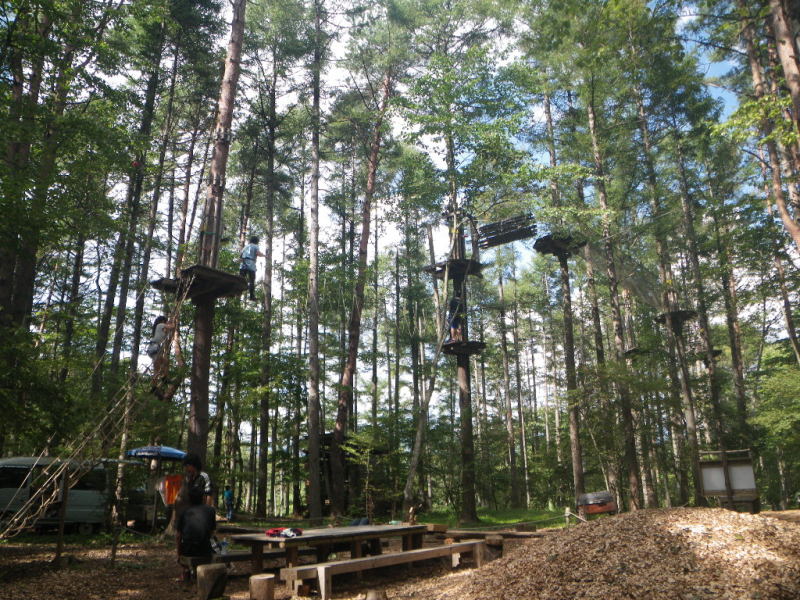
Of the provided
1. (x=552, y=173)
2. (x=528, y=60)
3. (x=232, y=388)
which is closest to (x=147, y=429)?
(x=232, y=388)

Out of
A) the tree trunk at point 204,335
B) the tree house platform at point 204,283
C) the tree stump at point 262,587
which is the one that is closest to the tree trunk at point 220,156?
the tree trunk at point 204,335

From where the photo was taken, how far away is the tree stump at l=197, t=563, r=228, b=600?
423cm

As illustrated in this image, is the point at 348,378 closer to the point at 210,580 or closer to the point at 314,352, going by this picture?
the point at 314,352

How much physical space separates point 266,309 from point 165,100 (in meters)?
9.46

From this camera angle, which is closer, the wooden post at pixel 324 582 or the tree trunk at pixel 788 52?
the wooden post at pixel 324 582

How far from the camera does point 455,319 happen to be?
57.3 feet

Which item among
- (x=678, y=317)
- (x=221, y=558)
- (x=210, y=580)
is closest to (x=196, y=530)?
(x=221, y=558)

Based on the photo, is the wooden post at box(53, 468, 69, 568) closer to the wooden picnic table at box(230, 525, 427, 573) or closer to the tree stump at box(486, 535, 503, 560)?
the wooden picnic table at box(230, 525, 427, 573)

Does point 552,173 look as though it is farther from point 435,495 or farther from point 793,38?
point 435,495

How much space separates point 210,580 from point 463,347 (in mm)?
13231

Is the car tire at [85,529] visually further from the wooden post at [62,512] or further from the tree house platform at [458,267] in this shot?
the tree house platform at [458,267]

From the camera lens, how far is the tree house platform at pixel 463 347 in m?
16.9

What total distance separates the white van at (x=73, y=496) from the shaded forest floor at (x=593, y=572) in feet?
11.3

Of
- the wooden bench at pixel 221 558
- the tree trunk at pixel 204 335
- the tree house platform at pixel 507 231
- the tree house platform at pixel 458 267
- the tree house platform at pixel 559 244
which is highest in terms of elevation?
the tree house platform at pixel 507 231
